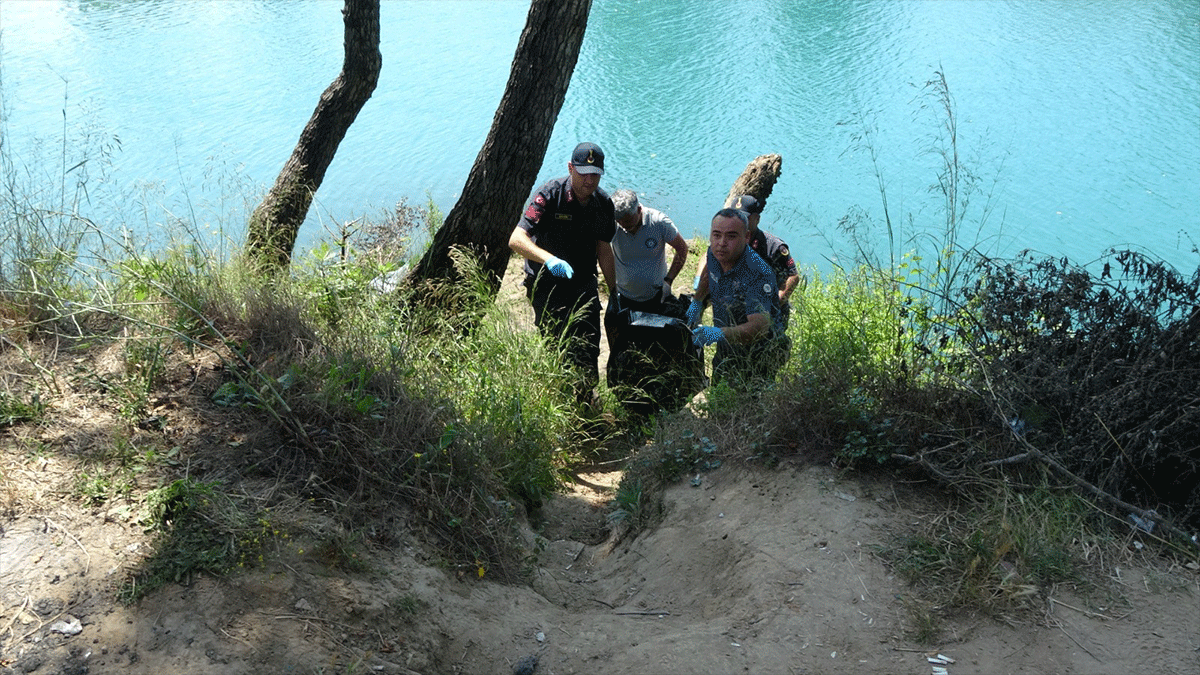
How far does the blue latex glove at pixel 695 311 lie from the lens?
5.54m

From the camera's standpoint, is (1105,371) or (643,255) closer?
(1105,371)

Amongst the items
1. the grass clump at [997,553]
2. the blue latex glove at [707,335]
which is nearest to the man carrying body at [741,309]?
the blue latex glove at [707,335]

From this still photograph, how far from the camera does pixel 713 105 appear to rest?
14.6 metres

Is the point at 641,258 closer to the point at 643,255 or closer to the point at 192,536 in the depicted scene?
the point at 643,255

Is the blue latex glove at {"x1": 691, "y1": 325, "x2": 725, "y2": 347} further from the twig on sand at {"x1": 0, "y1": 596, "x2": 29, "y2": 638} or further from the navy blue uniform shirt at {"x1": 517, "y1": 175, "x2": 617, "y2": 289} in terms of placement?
the twig on sand at {"x1": 0, "y1": 596, "x2": 29, "y2": 638}

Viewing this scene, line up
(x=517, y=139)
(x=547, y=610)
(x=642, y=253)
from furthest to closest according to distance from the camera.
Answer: (x=517, y=139) → (x=642, y=253) → (x=547, y=610)

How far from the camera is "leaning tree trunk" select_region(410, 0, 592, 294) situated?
6.22 m

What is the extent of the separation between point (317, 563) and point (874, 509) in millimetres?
2290

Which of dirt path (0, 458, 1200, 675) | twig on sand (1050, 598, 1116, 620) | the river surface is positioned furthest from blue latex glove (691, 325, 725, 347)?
the river surface

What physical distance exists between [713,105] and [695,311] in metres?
9.89

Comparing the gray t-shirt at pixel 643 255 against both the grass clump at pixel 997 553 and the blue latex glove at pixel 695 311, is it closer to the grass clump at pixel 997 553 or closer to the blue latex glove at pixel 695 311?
the blue latex glove at pixel 695 311

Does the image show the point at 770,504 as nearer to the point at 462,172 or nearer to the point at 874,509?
the point at 874,509

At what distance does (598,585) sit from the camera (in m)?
4.02

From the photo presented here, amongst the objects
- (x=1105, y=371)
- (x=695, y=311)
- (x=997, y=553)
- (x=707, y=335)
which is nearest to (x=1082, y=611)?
(x=997, y=553)
